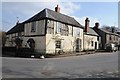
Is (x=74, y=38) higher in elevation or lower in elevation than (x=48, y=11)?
lower

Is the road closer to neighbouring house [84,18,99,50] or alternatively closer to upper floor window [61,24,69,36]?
upper floor window [61,24,69,36]

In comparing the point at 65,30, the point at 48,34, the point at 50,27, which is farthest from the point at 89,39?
the point at 48,34

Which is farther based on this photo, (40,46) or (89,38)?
(89,38)

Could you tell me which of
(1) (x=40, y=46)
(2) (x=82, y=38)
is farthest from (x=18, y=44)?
(2) (x=82, y=38)

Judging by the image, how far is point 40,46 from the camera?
36281 mm

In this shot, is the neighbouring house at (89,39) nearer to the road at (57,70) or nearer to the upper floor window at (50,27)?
the upper floor window at (50,27)

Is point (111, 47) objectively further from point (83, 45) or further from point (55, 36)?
point (55, 36)

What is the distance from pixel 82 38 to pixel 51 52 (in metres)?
14.4

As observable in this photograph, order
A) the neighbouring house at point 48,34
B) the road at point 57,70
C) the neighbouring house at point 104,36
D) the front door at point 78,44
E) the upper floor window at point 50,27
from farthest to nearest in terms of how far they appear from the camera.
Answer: the neighbouring house at point 104,36 → the front door at point 78,44 → the upper floor window at point 50,27 → the neighbouring house at point 48,34 → the road at point 57,70

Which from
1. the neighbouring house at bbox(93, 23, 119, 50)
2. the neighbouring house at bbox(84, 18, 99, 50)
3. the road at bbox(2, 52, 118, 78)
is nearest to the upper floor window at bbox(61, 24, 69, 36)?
the neighbouring house at bbox(84, 18, 99, 50)

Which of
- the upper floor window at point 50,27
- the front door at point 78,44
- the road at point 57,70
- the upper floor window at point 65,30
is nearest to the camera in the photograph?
the road at point 57,70

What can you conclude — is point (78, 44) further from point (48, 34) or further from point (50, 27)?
point (48, 34)

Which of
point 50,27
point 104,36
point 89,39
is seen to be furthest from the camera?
point 104,36

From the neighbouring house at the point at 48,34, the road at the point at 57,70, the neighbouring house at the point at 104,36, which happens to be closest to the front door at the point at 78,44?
the neighbouring house at the point at 48,34
